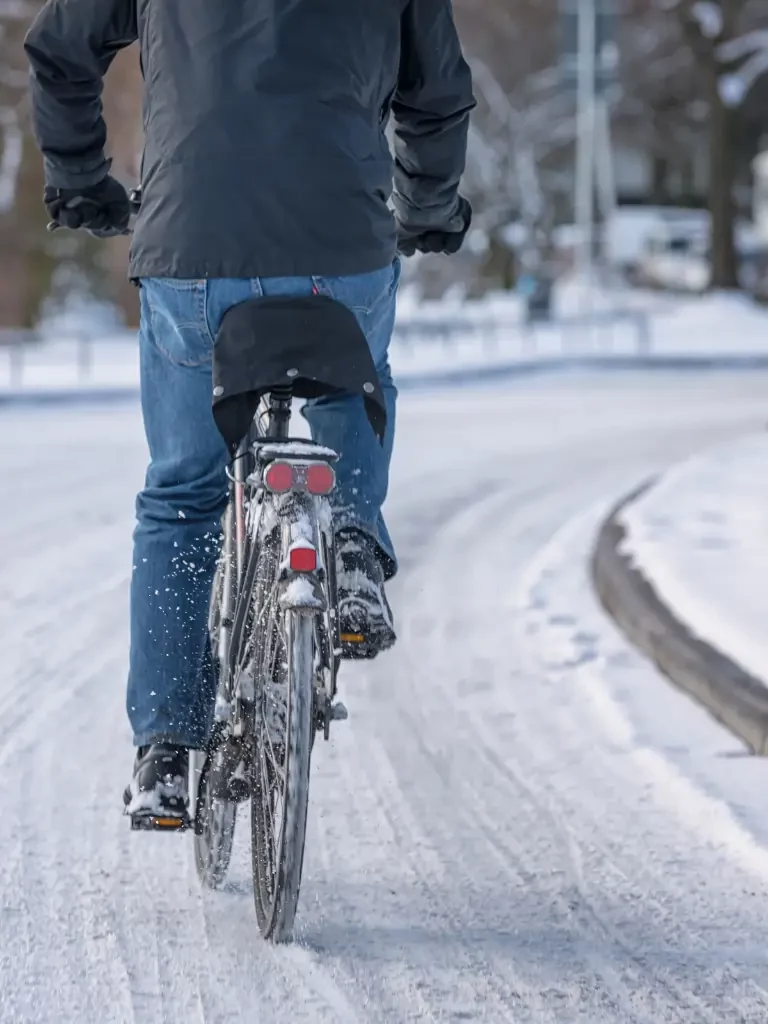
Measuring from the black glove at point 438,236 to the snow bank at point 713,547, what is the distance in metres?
1.81

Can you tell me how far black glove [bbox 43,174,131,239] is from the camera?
3.94m

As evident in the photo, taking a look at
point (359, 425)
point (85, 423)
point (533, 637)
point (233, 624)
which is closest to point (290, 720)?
point (233, 624)

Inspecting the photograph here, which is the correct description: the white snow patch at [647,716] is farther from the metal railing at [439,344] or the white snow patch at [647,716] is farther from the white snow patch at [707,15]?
the white snow patch at [707,15]

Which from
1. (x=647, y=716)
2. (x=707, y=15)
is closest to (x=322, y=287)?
(x=647, y=716)

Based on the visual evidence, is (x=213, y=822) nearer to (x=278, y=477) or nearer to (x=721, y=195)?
(x=278, y=477)

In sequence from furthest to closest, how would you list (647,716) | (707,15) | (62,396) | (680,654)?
(707,15) → (62,396) → (680,654) → (647,716)

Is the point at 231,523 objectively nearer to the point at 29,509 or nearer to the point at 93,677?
the point at 93,677

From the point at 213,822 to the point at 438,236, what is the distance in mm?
1231

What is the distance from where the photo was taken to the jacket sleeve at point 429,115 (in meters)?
3.78

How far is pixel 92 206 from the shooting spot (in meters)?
3.98

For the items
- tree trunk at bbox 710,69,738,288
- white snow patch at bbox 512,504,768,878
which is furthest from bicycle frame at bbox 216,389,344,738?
tree trunk at bbox 710,69,738,288

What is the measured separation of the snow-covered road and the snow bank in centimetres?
30

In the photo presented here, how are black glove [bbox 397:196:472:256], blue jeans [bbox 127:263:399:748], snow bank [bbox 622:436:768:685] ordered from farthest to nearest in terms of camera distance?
1. snow bank [bbox 622:436:768:685]
2. black glove [bbox 397:196:472:256]
3. blue jeans [bbox 127:263:399:748]

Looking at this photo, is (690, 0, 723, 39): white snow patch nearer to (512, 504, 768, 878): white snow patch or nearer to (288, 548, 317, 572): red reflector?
(512, 504, 768, 878): white snow patch
